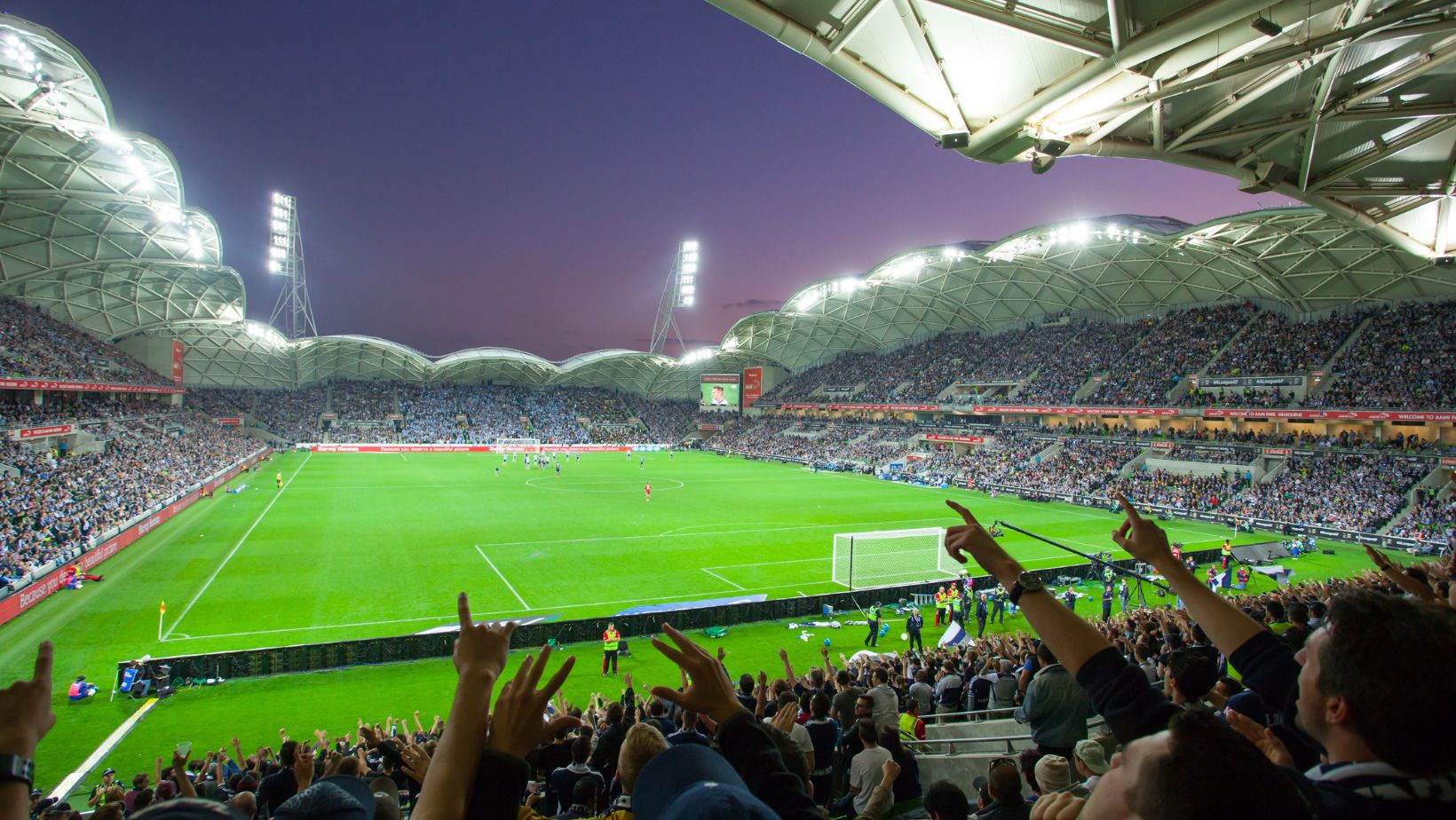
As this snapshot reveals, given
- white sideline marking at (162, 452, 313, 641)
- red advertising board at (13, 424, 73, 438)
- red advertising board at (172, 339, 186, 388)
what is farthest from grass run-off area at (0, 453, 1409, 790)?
red advertising board at (172, 339, 186, 388)

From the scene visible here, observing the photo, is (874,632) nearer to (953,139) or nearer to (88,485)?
(953,139)

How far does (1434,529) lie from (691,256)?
2374 inches

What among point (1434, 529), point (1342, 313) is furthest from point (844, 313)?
point (1434, 529)

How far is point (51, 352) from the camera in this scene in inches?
1623

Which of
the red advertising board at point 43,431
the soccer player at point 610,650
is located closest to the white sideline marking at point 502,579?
the soccer player at point 610,650

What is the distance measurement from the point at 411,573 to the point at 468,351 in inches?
2357

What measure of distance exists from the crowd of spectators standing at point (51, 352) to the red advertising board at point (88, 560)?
1058 cm

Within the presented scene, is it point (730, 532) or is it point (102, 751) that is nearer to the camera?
point (102, 751)

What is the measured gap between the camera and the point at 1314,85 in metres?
12.1

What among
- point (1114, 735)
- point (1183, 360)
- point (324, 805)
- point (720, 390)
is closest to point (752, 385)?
point (720, 390)

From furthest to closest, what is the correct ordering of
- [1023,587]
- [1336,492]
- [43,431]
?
[1336,492] → [43,431] → [1023,587]

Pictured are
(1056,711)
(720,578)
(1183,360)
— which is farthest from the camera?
(1183,360)

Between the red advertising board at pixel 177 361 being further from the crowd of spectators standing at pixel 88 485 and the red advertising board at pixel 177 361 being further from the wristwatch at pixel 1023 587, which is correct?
the wristwatch at pixel 1023 587

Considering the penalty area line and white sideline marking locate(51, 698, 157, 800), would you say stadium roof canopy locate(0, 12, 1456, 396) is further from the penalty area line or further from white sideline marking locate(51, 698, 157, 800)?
the penalty area line
